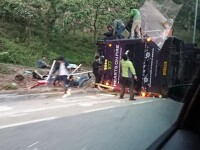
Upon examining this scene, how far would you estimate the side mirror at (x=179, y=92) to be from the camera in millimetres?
2601

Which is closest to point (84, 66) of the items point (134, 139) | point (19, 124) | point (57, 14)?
point (57, 14)

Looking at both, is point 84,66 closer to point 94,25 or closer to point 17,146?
point 94,25

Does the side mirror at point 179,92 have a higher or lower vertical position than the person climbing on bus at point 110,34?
lower

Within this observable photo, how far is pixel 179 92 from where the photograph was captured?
265 centimetres

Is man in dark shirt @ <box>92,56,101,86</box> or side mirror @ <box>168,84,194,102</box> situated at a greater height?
side mirror @ <box>168,84,194,102</box>

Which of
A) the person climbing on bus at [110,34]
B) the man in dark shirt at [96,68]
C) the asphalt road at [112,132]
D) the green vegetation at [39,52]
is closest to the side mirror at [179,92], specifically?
the asphalt road at [112,132]

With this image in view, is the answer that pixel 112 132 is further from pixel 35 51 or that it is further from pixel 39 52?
pixel 35 51

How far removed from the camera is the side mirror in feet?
8.53

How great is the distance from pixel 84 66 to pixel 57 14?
4004 millimetres

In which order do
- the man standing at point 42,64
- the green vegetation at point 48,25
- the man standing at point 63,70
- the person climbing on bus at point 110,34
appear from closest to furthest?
the person climbing on bus at point 110,34, the man standing at point 63,70, the green vegetation at point 48,25, the man standing at point 42,64

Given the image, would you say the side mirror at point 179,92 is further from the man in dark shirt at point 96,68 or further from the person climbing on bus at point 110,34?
the man in dark shirt at point 96,68

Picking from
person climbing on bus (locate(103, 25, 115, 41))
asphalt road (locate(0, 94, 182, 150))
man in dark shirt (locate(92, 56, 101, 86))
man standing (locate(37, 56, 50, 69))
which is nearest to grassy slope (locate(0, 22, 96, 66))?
man standing (locate(37, 56, 50, 69))

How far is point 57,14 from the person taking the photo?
19719mm

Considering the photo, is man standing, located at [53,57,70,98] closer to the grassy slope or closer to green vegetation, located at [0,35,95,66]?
green vegetation, located at [0,35,95,66]
